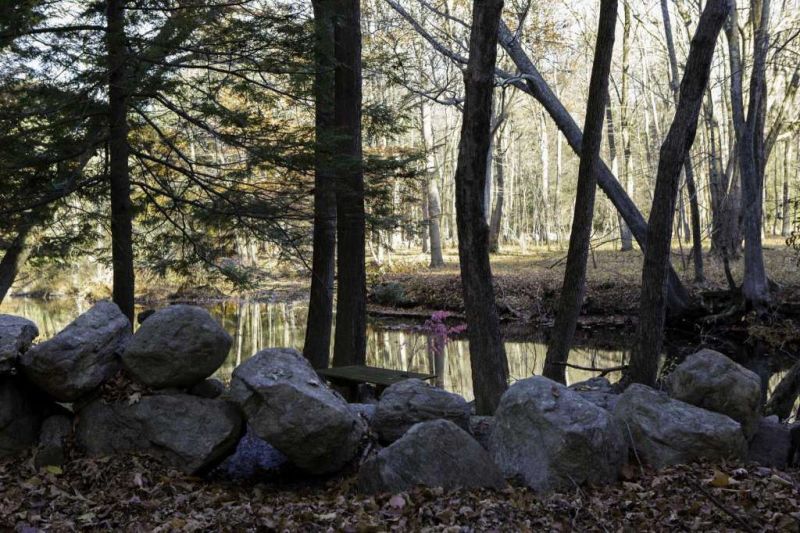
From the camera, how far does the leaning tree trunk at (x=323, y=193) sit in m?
8.82

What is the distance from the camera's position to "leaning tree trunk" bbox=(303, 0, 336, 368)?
882 cm

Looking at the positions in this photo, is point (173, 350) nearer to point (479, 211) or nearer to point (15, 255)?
point (479, 211)

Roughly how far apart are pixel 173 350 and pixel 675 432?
4197mm

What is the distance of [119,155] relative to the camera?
26.9 ft

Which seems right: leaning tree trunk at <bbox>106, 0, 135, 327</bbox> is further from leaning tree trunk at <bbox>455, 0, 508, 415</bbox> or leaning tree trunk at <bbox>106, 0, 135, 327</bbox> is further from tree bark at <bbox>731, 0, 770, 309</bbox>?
tree bark at <bbox>731, 0, 770, 309</bbox>

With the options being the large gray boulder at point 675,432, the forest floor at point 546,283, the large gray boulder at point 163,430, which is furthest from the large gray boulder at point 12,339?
the forest floor at point 546,283

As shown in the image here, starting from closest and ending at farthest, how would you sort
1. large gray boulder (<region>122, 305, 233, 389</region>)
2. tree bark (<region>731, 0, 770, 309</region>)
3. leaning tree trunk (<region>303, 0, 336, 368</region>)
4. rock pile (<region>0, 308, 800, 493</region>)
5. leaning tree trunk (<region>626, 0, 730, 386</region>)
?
rock pile (<region>0, 308, 800, 493</region>), large gray boulder (<region>122, 305, 233, 389</region>), leaning tree trunk (<region>626, 0, 730, 386</region>), leaning tree trunk (<region>303, 0, 336, 368</region>), tree bark (<region>731, 0, 770, 309</region>)

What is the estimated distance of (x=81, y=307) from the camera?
1000 inches

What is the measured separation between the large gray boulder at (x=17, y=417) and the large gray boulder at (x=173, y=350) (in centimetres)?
91

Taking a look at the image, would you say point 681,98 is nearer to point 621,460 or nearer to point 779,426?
point 779,426

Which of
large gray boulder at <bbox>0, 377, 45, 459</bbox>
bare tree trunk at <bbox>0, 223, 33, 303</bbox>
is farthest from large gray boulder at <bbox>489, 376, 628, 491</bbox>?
bare tree trunk at <bbox>0, 223, 33, 303</bbox>

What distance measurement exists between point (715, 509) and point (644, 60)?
1257 inches

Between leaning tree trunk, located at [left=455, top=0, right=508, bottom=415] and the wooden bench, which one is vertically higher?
leaning tree trunk, located at [left=455, top=0, right=508, bottom=415]

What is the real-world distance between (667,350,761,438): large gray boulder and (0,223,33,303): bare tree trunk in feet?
24.1
